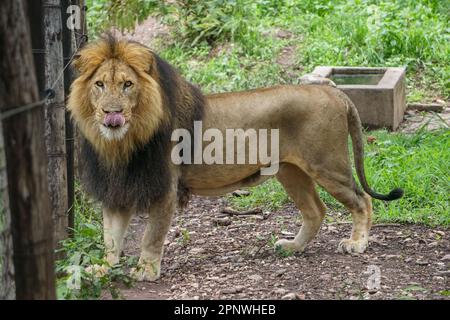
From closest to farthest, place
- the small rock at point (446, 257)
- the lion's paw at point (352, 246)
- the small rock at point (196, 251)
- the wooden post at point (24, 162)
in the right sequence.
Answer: the wooden post at point (24, 162) → the small rock at point (446, 257) → the lion's paw at point (352, 246) → the small rock at point (196, 251)

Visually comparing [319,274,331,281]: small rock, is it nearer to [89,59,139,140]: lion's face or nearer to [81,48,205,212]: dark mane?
[81,48,205,212]: dark mane

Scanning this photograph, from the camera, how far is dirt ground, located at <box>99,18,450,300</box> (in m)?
4.73

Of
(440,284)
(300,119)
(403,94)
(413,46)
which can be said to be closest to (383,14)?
(413,46)

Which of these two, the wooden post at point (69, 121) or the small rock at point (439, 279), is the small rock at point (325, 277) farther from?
the wooden post at point (69, 121)

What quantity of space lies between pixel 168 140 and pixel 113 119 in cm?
48

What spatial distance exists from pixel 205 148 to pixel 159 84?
0.58m

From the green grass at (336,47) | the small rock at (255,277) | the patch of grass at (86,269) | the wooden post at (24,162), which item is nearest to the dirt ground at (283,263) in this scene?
the small rock at (255,277)

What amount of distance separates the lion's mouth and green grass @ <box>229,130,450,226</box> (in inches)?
87.5

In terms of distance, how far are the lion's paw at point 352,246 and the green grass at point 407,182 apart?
73 cm

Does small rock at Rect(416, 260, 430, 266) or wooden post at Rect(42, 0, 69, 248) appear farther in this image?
small rock at Rect(416, 260, 430, 266)

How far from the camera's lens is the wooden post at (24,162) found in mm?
2969

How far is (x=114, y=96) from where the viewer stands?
476 cm

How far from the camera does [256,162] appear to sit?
215 inches

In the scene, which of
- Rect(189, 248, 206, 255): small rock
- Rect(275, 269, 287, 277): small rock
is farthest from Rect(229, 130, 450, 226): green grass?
Rect(275, 269, 287, 277): small rock
